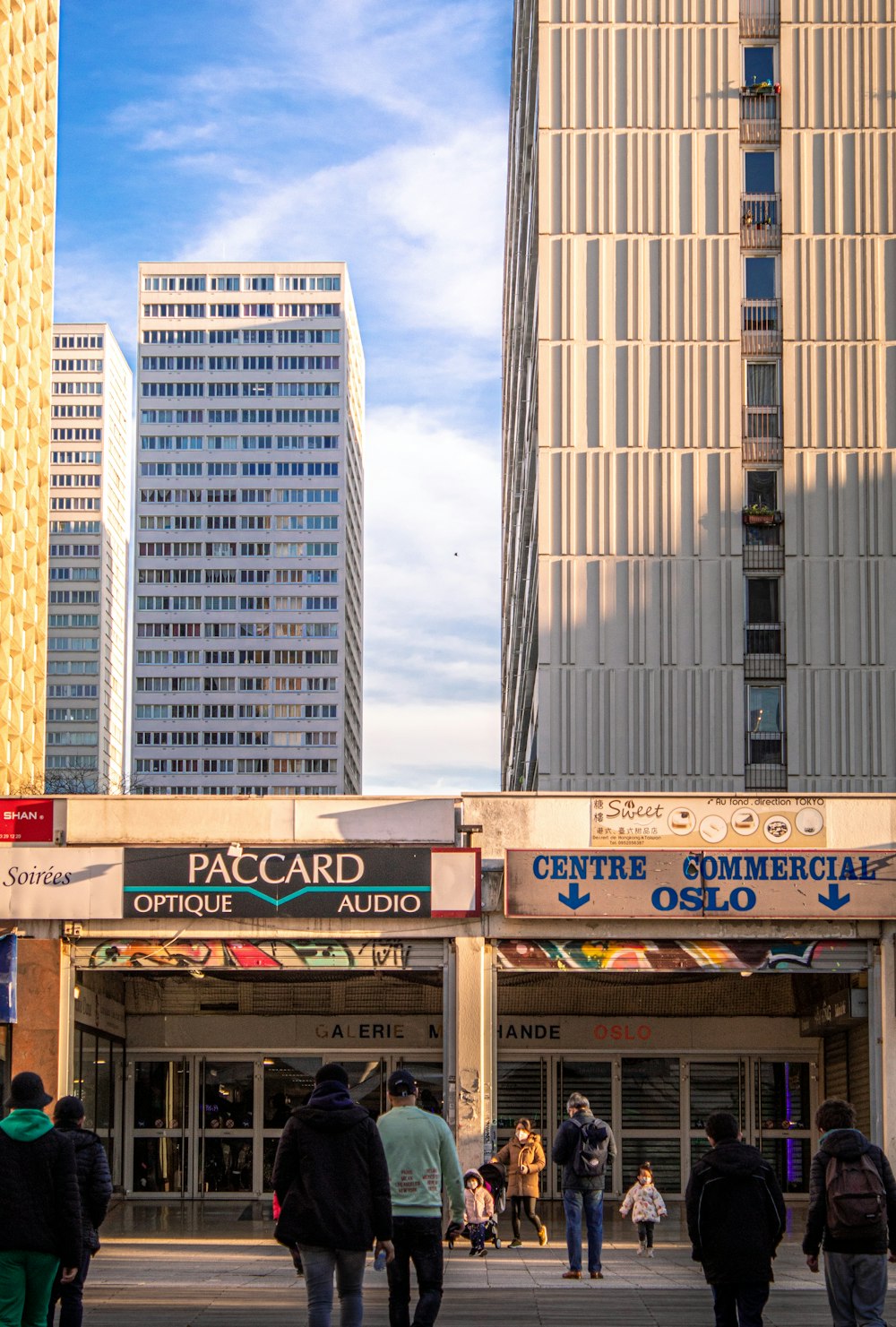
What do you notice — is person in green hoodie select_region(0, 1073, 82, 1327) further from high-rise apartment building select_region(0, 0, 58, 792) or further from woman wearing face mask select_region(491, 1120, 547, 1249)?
high-rise apartment building select_region(0, 0, 58, 792)

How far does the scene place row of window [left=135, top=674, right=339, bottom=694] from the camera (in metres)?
153

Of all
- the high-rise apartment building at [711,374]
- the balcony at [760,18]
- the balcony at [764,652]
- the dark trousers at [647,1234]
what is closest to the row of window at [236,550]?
the high-rise apartment building at [711,374]

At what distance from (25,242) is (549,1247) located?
39.8 metres

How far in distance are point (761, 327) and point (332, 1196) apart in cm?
4170

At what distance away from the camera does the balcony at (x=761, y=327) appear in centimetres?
4712

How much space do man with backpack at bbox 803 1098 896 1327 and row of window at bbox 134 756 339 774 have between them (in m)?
143

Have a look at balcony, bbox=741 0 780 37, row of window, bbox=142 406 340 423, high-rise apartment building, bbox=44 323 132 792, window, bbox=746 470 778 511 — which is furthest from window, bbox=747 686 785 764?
high-rise apartment building, bbox=44 323 132 792

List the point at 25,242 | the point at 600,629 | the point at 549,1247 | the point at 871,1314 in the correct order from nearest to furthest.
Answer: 1. the point at 871,1314
2. the point at 549,1247
3. the point at 600,629
4. the point at 25,242

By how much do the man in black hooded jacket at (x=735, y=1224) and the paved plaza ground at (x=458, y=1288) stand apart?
149 inches

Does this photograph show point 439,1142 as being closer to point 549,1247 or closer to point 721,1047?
point 549,1247

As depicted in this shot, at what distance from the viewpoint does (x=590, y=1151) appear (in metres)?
15.8

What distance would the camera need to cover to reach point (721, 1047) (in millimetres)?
29250

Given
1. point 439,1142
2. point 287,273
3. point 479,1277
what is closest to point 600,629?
point 479,1277

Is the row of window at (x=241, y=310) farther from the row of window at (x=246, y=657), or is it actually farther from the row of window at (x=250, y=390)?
the row of window at (x=246, y=657)
